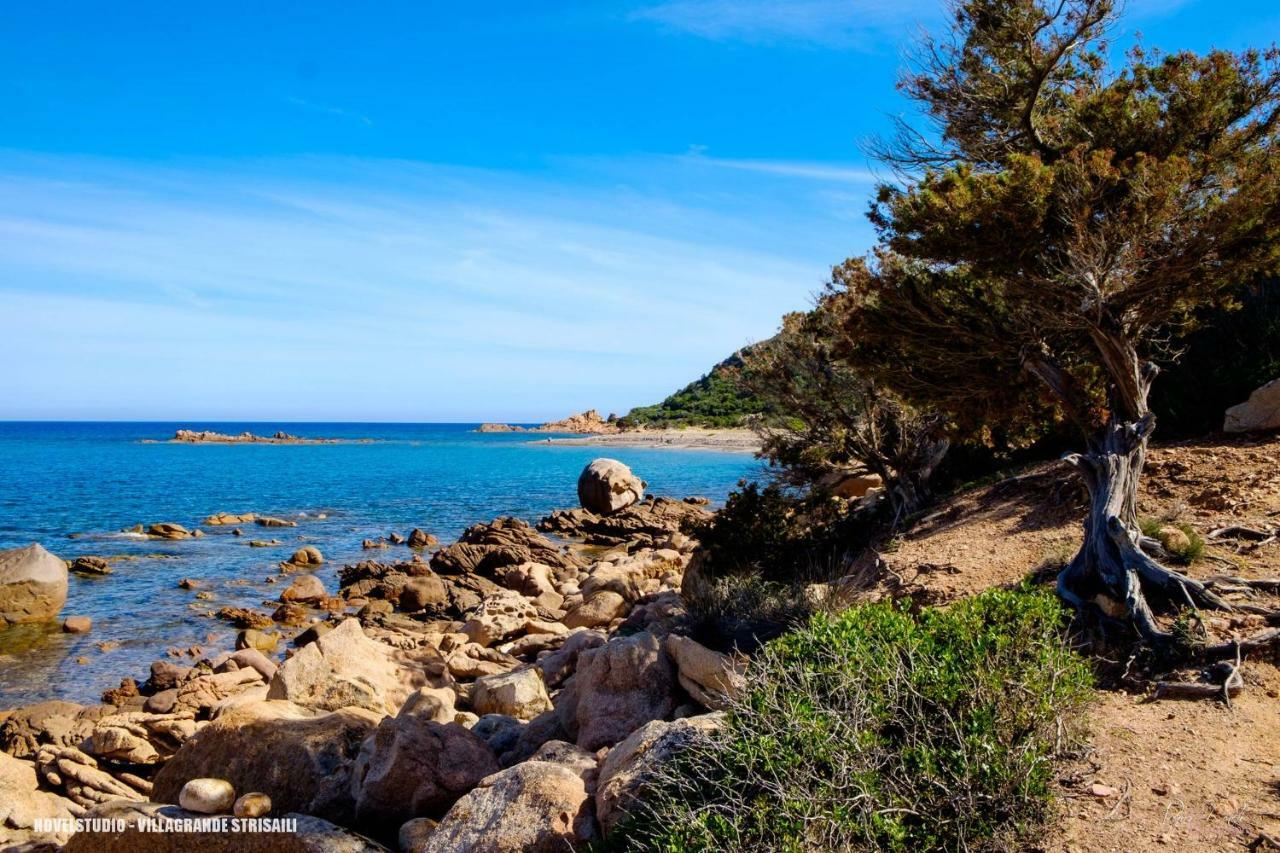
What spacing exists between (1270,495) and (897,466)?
23.4 ft

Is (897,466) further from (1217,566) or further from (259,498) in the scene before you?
(259,498)

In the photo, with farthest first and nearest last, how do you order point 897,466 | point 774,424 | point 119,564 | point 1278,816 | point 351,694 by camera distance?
point 119,564
point 774,424
point 897,466
point 351,694
point 1278,816

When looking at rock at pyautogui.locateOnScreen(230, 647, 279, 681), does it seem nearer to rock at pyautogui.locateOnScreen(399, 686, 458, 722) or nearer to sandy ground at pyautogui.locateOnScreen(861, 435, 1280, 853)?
rock at pyautogui.locateOnScreen(399, 686, 458, 722)

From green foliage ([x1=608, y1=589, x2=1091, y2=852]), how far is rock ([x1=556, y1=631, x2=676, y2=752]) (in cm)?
331

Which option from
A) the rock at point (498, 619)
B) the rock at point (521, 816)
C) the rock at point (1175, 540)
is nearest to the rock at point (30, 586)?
the rock at point (498, 619)

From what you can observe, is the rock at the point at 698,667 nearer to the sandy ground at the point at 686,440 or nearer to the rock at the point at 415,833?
the rock at the point at 415,833

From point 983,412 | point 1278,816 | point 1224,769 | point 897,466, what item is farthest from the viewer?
point 897,466

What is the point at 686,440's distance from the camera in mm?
96875

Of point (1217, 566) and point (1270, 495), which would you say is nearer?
point (1217, 566)

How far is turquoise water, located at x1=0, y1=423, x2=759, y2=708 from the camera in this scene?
17156 millimetres

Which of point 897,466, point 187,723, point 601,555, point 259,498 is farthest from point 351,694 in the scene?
point 259,498

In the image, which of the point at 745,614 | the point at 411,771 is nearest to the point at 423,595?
the point at 745,614

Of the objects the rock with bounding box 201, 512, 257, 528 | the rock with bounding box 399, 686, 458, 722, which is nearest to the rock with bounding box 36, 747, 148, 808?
the rock with bounding box 399, 686, 458, 722

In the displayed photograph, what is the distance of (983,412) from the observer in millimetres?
12633
